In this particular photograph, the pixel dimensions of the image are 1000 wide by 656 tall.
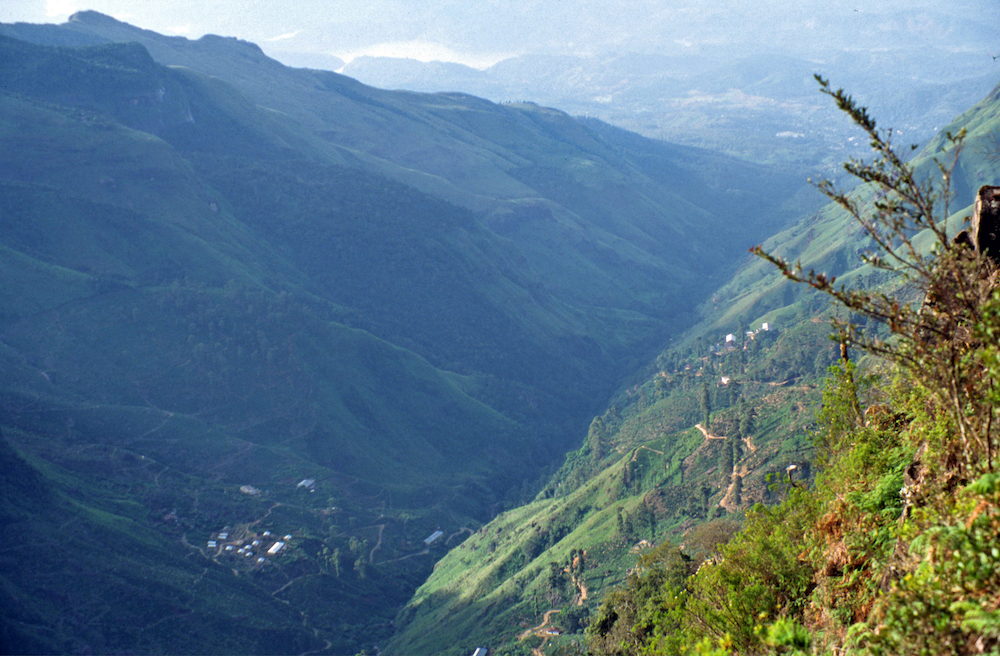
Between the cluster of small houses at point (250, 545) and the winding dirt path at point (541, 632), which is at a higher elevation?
the winding dirt path at point (541, 632)

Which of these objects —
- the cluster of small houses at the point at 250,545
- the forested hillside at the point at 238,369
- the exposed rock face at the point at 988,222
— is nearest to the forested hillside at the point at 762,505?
the exposed rock face at the point at 988,222

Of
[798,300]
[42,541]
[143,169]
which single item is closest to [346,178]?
[143,169]

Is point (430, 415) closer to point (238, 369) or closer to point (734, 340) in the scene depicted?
point (238, 369)

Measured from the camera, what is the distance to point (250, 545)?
277 ft

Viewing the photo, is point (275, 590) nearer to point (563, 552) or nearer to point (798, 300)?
point (563, 552)

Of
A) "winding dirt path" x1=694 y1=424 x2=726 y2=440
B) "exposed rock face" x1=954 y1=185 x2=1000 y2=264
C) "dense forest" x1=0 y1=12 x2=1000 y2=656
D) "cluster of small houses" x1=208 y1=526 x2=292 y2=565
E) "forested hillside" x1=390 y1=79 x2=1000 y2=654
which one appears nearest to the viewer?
"forested hillside" x1=390 y1=79 x2=1000 y2=654

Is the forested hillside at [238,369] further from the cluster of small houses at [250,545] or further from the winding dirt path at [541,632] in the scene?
the winding dirt path at [541,632]

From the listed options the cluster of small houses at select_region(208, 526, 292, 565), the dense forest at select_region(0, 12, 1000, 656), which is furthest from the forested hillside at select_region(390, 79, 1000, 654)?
the cluster of small houses at select_region(208, 526, 292, 565)

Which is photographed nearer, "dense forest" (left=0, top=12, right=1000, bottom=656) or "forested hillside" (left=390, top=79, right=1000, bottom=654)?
"forested hillside" (left=390, top=79, right=1000, bottom=654)

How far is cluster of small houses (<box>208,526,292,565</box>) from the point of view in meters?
82.1

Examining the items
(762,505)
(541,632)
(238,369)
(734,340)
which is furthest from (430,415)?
(762,505)

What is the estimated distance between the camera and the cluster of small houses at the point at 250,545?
8206 cm

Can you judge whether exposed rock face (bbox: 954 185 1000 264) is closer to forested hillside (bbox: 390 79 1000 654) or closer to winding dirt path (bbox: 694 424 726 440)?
forested hillside (bbox: 390 79 1000 654)

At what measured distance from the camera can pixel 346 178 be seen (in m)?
183
